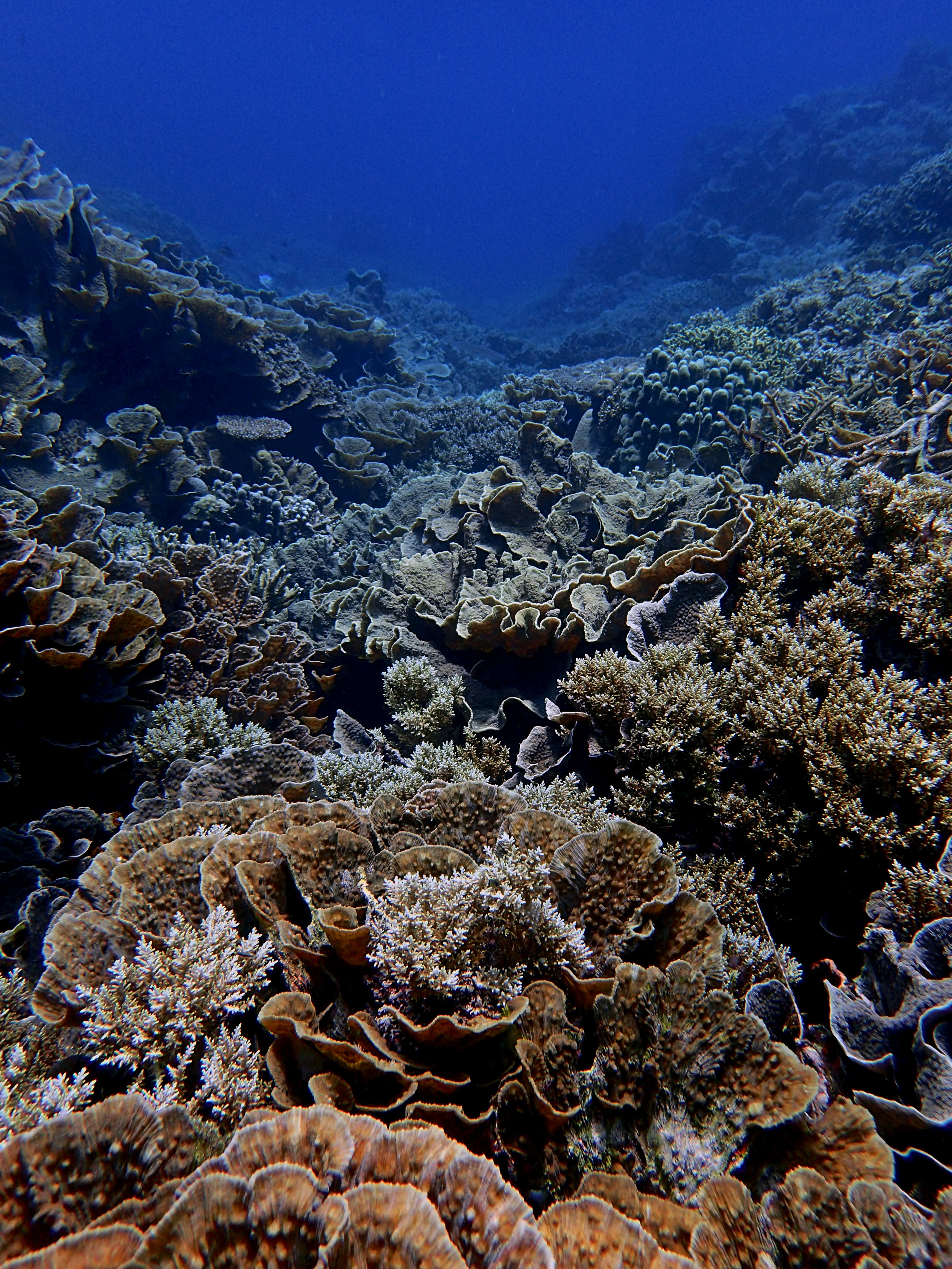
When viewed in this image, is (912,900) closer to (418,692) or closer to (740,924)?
(740,924)

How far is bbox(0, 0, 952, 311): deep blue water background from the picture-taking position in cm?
6681

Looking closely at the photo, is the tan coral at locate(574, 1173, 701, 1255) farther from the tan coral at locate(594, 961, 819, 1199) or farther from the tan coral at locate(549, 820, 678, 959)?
the tan coral at locate(549, 820, 678, 959)

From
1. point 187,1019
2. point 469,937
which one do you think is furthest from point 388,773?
point 187,1019

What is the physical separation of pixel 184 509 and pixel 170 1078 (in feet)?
Result: 27.2

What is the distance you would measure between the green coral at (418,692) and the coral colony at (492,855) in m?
0.04

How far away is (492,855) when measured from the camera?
2.31 meters

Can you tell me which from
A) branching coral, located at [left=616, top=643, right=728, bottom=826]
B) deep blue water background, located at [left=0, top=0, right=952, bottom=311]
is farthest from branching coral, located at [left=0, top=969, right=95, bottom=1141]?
deep blue water background, located at [left=0, top=0, right=952, bottom=311]

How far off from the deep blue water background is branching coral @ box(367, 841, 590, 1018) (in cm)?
4380

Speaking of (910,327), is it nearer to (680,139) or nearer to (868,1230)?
(868,1230)

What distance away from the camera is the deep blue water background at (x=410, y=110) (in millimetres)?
66812

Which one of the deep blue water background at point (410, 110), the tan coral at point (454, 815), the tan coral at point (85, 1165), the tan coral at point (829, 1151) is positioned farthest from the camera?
the deep blue water background at point (410, 110)

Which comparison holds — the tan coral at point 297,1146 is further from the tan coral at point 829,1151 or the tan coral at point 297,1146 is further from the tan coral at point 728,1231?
the tan coral at point 829,1151

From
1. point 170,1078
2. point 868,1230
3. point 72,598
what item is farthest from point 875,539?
point 72,598

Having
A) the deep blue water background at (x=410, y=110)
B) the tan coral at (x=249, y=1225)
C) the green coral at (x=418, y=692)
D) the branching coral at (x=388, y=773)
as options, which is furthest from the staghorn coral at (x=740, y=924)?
the deep blue water background at (x=410, y=110)
